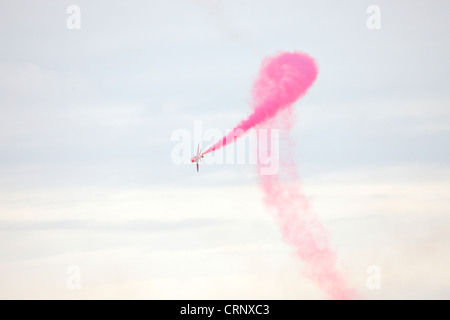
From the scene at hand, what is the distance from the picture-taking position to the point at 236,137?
111 meters
